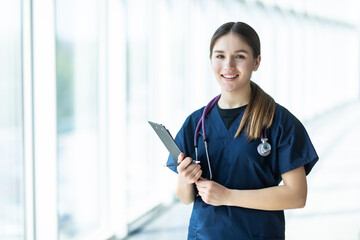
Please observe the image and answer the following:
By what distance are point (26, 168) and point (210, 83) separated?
2.95 metres

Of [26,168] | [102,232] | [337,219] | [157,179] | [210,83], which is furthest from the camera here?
[210,83]

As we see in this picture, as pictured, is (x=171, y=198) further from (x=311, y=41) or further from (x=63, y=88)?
(x=311, y=41)

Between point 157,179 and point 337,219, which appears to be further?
point 157,179

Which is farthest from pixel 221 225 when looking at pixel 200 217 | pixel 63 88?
pixel 63 88

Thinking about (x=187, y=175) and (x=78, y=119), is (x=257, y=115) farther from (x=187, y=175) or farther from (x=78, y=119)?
(x=78, y=119)

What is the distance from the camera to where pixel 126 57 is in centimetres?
282

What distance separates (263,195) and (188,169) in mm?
206

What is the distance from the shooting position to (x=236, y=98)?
1.24 metres

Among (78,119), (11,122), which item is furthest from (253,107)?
(78,119)

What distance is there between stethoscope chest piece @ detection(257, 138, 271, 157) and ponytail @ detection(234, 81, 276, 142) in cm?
2

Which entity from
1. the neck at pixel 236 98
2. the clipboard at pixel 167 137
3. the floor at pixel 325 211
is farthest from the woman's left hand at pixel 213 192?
the floor at pixel 325 211

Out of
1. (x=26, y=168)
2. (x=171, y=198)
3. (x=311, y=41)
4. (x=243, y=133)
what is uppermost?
(x=311, y=41)

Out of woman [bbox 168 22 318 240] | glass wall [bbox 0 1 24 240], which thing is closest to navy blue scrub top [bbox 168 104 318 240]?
woman [bbox 168 22 318 240]

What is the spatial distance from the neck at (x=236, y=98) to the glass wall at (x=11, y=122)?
3.56 ft
